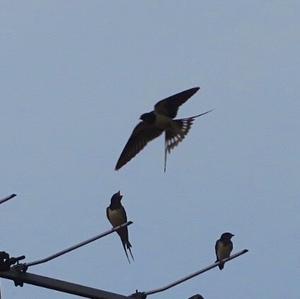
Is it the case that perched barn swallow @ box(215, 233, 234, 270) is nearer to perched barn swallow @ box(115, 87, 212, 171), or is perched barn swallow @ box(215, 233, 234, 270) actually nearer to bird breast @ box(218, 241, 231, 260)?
bird breast @ box(218, 241, 231, 260)

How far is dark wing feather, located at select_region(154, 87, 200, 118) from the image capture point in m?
6.19

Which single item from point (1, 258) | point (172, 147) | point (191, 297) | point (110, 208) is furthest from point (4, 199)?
point (110, 208)

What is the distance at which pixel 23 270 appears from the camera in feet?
14.7

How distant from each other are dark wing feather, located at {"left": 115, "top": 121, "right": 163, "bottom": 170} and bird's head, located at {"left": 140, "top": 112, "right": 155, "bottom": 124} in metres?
0.07

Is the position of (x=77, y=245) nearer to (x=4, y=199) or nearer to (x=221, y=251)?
(x=4, y=199)

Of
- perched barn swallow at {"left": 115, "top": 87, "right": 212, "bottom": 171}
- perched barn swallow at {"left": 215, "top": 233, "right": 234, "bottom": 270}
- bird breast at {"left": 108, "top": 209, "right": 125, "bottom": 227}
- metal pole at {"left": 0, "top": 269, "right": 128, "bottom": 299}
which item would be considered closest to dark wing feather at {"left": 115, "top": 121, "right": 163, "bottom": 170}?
perched barn swallow at {"left": 115, "top": 87, "right": 212, "bottom": 171}

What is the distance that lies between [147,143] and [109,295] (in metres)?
1.95

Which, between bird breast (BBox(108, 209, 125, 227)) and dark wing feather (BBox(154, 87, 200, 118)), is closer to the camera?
dark wing feather (BBox(154, 87, 200, 118))

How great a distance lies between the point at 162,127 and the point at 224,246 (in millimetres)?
1810

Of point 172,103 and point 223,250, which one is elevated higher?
point 172,103

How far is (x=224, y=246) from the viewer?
7938 millimetres

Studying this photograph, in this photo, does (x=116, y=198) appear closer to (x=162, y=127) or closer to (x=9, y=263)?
(x=162, y=127)

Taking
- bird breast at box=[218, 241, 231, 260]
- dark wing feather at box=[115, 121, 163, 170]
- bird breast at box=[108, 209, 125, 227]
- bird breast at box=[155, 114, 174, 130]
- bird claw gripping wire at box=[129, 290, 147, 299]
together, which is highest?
bird breast at box=[108, 209, 125, 227]

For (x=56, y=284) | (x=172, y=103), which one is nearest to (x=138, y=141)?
(x=172, y=103)
